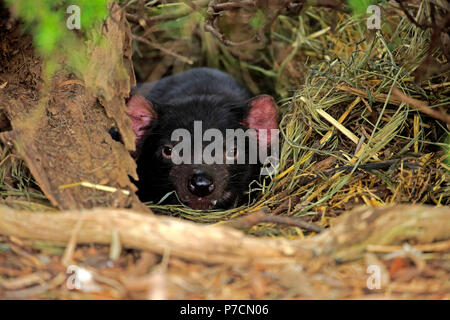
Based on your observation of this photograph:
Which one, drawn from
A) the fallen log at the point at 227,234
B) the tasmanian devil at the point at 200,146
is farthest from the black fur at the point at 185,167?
the fallen log at the point at 227,234

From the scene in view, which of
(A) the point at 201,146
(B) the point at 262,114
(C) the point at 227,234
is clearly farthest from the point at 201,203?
(C) the point at 227,234

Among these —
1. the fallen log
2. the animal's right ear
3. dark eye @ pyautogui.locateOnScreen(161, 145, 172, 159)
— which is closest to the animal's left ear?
dark eye @ pyautogui.locateOnScreen(161, 145, 172, 159)

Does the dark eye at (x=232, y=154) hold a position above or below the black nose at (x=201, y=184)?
above

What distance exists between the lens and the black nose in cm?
350

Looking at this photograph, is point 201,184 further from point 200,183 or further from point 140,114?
point 140,114

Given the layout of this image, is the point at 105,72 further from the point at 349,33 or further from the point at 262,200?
the point at 349,33

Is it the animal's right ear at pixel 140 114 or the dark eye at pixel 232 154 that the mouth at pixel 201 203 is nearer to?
the dark eye at pixel 232 154

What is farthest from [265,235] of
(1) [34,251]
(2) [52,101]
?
(2) [52,101]

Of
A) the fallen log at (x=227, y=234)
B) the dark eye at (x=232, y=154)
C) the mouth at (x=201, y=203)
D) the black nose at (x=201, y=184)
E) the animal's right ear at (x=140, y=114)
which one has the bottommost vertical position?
the fallen log at (x=227, y=234)

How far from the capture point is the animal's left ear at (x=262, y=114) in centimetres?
388

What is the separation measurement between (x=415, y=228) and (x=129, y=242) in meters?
1.27

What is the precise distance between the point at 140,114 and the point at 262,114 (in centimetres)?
102

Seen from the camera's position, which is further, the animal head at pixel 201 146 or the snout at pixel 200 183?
the animal head at pixel 201 146

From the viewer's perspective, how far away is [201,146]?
12.2 feet
